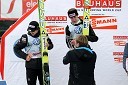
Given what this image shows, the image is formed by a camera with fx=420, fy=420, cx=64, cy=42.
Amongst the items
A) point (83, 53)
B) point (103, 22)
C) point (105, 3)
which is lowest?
point (83, 53)

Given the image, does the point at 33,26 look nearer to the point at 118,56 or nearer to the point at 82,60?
the point at 82,60

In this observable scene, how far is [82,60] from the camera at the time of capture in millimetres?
6094

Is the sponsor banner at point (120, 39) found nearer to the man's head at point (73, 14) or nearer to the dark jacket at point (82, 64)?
the man's head at point (73, 14)

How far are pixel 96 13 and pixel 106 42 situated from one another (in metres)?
0.60

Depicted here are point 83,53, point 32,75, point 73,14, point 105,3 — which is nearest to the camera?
point 83,53

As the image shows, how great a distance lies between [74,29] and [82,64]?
148cm

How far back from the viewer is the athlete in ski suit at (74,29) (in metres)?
7.20

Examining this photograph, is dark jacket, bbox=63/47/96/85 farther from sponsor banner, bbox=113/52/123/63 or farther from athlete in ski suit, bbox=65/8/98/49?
sponsor banner, bbox=113/52/123/63

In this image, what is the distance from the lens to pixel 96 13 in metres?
8.20

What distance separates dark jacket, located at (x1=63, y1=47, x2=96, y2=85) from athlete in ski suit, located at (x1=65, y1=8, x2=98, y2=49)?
1.05 m

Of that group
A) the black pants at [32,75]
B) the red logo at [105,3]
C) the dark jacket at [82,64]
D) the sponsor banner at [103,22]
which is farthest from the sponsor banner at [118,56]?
the dark jacket at [82,64]

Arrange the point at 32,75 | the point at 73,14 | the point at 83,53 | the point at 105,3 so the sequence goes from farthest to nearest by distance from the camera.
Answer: the point at 105,3
the point at 32,75
the point at 73,14
the point at 83,53

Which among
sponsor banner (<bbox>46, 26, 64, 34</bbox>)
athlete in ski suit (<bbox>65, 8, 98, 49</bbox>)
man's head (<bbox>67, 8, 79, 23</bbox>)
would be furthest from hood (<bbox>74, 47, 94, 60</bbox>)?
sponsor banner (<bbox>46, 26, 64, 34</bbox>)

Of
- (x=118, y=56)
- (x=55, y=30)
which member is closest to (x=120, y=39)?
(x=118, y=56)
